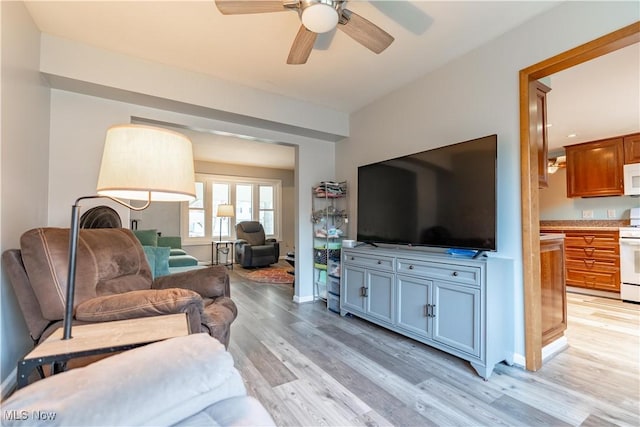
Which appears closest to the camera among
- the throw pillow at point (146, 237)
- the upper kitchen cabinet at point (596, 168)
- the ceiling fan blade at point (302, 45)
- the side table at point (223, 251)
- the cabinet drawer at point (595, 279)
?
the ceiling fan blade at point (302, 45)

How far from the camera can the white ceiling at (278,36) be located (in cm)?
205

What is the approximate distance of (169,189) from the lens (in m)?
1.12

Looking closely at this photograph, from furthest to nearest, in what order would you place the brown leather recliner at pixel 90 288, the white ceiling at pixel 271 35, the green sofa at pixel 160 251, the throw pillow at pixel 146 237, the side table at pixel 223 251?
the side table at pixel 223 251 → the throw pillow at pixel 146 237 → the green sofa at pixel 160 251 → the white ceiling at pixel 271 35 → the brown leather recliner at pixel 90 288

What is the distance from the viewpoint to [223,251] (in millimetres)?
6910

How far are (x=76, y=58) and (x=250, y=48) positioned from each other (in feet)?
4.58

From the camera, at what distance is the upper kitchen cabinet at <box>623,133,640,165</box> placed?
423 centimetres

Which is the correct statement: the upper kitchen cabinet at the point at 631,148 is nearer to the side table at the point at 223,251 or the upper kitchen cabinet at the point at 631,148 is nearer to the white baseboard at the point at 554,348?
the white baseboard at the point at 554,348

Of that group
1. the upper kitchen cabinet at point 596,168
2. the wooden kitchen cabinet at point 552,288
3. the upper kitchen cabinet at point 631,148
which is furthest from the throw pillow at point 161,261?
the upper kitchen cabinet at point 631,148

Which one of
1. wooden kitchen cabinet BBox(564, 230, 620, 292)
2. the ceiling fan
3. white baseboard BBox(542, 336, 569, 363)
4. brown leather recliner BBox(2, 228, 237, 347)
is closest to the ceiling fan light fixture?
the ceiling fan

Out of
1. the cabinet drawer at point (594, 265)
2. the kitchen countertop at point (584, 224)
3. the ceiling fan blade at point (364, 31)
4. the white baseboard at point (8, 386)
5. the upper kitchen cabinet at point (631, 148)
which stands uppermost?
the ceiling fan blade at point (364, 31)

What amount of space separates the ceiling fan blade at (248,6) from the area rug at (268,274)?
4.11m

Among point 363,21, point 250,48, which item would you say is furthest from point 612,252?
point 250,48

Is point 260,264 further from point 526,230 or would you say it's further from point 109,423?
point 109,423

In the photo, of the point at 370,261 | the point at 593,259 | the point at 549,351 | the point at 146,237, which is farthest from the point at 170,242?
the point at 593,259
